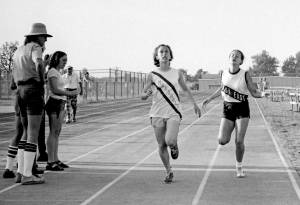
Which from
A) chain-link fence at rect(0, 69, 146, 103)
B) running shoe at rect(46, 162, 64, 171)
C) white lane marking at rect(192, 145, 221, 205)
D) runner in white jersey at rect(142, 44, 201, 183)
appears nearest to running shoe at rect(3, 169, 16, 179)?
running shoe at rect(46, 162, 64, 171)

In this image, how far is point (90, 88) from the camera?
41219 mm

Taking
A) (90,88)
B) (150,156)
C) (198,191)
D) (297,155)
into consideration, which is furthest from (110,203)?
(90,88)

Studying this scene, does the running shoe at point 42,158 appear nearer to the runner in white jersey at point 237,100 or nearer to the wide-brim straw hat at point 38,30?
the wide-brim straw hat at point 38,30

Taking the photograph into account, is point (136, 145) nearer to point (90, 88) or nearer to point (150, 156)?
point (150, 156)

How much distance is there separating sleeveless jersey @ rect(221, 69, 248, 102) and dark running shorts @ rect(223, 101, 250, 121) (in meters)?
0.06

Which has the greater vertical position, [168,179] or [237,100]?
[237,100]

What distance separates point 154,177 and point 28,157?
5.98ft

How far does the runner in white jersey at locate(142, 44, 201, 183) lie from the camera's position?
7652mm

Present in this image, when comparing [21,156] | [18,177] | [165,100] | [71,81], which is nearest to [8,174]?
[18,177]

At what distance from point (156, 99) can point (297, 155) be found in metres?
4.17

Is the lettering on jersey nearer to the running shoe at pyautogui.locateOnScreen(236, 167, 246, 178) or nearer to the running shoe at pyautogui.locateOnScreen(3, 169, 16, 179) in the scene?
the running shoe at pyautogui.locateOnScreen(236, 167, 246, 178)

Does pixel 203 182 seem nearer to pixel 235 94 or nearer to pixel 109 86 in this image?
pixel 235 94

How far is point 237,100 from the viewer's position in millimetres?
8250

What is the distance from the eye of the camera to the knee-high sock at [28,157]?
24.8 feet
